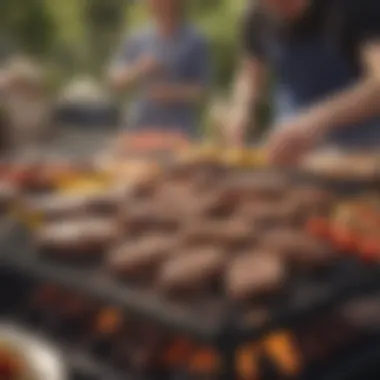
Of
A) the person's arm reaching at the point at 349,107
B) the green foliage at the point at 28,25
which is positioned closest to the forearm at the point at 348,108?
the person's arm reaching at the point at 349,107

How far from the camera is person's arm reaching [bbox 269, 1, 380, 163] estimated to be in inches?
37.0

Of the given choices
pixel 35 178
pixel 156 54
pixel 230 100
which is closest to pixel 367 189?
pixel 230 100

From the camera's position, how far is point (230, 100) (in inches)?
39.2

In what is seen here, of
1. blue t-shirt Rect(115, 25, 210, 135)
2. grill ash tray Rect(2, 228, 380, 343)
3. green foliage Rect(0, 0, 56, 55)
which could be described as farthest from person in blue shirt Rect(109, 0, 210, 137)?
grill ash tray Rect(2, 228, 380, 343)

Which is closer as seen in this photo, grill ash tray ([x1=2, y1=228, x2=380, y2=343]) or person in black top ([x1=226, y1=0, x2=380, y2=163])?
grill ash tray ([x1=2, y1=228, x2=380, y2=343])

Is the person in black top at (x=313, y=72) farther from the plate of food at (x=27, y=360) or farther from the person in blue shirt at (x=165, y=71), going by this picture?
the plate of food at (x=27, y=360)

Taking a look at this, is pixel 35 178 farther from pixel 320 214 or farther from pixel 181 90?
pixel 320 214

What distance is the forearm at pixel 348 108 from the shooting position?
0.94 m

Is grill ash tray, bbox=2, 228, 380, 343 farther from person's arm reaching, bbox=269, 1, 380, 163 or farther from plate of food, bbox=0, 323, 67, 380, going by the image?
person's arm reaching, bbox=269, 1, 380, 163

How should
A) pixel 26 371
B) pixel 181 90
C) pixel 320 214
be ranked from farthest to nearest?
pixel 181 90
pixel 320 214
pixel 26 371

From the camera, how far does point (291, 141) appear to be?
3.18ft

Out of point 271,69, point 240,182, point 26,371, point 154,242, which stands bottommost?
point 26,371

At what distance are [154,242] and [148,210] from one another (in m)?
0.08

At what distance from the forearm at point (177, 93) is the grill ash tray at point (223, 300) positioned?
28 cm
